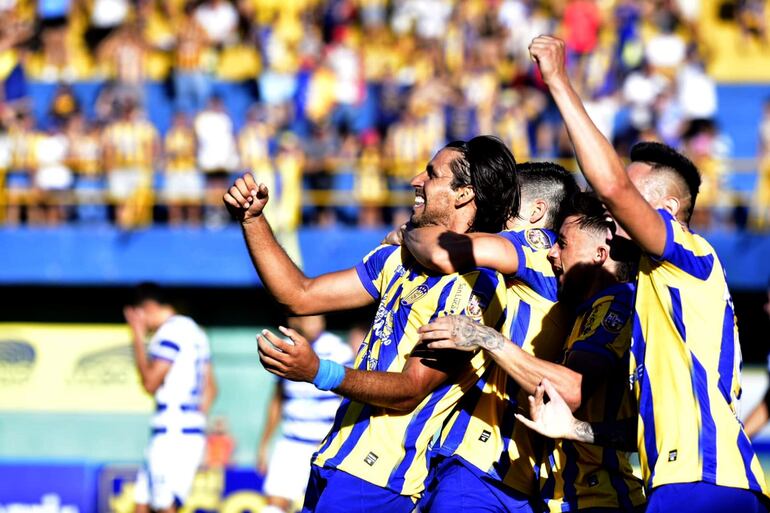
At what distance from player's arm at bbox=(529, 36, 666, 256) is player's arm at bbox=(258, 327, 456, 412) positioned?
1.13 m

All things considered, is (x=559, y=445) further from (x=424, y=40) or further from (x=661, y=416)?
(x=424, y=40)

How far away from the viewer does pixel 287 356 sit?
395cm

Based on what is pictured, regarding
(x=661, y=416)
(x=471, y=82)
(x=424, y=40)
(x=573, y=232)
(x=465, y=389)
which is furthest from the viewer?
(x=424, y=40)

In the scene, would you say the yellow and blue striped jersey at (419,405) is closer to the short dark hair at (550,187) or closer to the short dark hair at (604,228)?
the short dark hair at (604,228)

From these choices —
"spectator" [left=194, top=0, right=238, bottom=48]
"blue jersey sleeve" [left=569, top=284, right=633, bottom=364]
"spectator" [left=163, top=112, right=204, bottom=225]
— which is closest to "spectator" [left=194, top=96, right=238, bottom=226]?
"spectator" [left=163, top=112, right=204, bottom=225]

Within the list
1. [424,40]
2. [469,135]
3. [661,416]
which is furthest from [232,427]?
[661,416]

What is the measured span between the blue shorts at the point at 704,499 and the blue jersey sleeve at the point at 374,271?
1801 millimetres

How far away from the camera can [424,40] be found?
615 inches

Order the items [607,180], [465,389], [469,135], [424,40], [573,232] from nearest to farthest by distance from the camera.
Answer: [607,180]
[573,232]
[465,389]
[469,135]
[424,40]

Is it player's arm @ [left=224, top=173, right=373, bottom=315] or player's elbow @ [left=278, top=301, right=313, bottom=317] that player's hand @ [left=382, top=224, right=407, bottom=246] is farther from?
player's elbow @ [left=278, top=301, right=313, bottom=317]

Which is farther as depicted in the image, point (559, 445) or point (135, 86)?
point (135, 86)

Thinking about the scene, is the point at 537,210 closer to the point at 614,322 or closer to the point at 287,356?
the point at 614,322

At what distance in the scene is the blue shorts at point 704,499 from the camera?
145 inches

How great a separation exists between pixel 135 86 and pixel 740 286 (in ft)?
28.0
